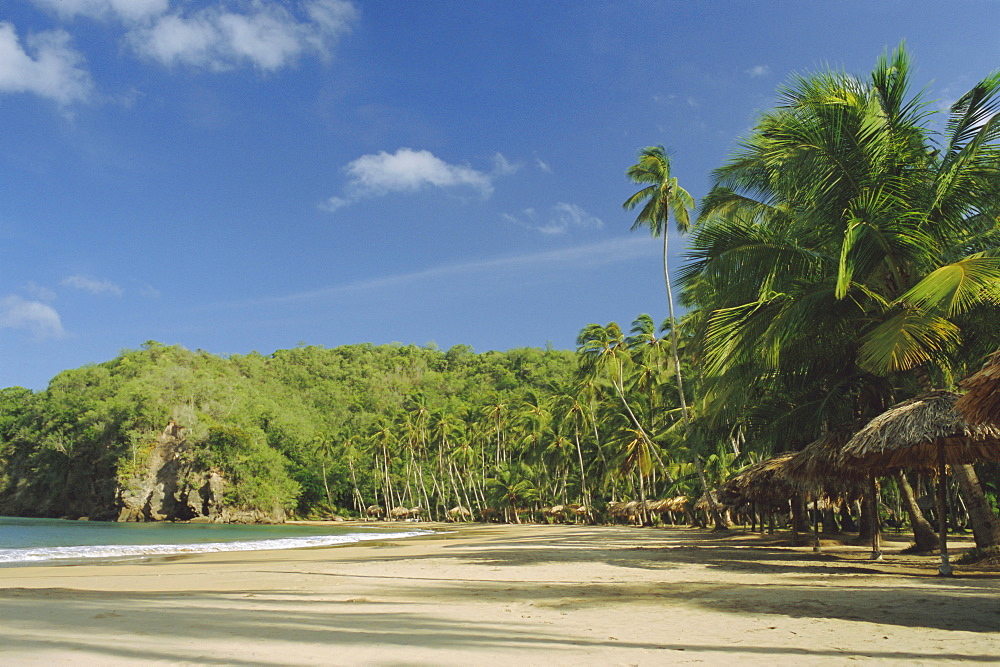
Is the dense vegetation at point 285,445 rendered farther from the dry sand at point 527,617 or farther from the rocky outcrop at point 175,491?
the dry sand at point 527,617

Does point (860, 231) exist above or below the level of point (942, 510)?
above

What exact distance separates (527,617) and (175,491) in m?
65.9

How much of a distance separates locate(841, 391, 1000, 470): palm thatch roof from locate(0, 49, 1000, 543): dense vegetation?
74cm

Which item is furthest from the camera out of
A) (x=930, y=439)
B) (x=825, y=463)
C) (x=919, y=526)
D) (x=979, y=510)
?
(x=919, y=526)

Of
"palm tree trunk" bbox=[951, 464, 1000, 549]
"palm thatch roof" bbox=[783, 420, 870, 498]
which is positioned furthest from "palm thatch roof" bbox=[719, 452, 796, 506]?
"palm tree trunk" bbox=[951, 464, 1000, 549]

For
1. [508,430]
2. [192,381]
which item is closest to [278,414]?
[192,381]

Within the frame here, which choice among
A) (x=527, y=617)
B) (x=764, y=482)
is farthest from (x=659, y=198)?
(x=527, y=617)

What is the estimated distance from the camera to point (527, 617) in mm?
6227

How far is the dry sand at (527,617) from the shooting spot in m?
4.37

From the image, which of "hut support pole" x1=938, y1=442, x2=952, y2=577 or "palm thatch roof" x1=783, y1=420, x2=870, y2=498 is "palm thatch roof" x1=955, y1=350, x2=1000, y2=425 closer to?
"hut support pole" x1=938, y1=442, x2=952, y2=577

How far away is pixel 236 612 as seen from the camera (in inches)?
247

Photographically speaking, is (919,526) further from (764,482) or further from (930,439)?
(930,439)

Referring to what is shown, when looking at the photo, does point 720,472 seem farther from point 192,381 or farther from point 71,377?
point 71,377

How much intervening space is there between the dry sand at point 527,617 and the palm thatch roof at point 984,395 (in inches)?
78.1
